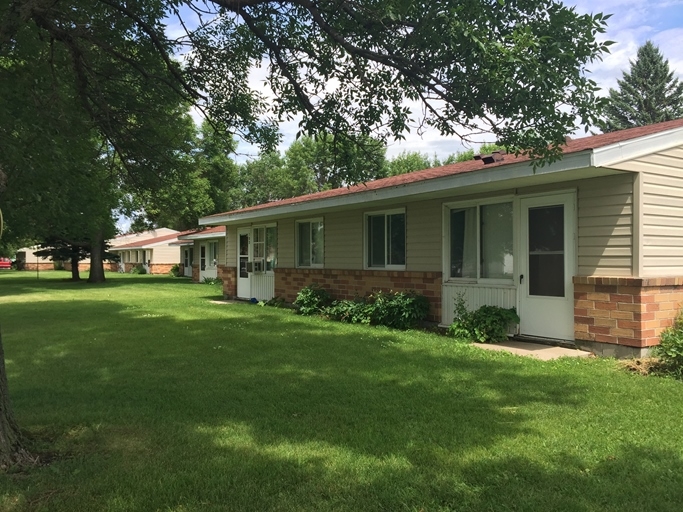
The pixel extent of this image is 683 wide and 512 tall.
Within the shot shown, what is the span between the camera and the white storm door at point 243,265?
1695 cm

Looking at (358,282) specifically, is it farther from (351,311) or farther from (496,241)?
(496,241)

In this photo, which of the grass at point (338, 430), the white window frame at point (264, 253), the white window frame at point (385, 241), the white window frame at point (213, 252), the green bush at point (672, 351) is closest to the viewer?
the grass at point (338, 430)

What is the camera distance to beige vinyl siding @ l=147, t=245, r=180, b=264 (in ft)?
146

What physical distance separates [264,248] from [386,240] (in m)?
5.63

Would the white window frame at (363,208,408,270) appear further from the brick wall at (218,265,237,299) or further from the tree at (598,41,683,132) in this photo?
the tree at (598,41,683,132)

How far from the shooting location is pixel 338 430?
436 centimetres

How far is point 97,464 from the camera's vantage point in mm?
3658

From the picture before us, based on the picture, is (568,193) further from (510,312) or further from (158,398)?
(158,398)

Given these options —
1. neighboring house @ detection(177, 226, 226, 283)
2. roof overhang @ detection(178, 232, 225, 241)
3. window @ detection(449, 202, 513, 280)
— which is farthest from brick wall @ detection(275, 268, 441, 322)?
neighboring house @ detection(177, 226, 226, 283)

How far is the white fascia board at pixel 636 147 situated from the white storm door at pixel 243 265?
11.8 m

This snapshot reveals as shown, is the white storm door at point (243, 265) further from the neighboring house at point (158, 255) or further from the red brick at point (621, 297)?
Result: the neighboring house at point (158, 255)

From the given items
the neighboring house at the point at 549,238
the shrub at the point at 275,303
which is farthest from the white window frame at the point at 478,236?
the shrub at the point at 275,303

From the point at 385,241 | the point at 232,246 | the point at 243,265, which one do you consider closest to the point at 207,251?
the point at 232,246

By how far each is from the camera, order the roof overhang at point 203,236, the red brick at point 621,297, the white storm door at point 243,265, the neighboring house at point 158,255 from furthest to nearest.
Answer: the neighboring house at point 158,255, the roof overhang at point 203,236, the white storm door at point 243,265, the red brick at point 621,297
